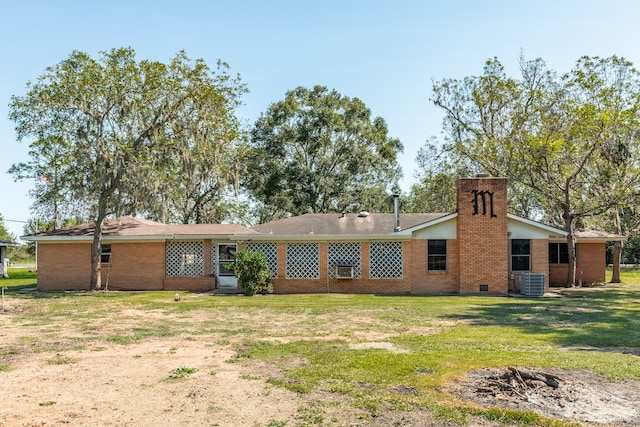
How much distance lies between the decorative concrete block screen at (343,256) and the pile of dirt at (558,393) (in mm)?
14109

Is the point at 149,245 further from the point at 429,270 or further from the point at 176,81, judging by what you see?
the point at 429,270

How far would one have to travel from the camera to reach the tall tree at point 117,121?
68.4 feet

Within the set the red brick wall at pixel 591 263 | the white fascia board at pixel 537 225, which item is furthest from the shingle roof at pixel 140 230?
the red brick wall at pixel 591 263

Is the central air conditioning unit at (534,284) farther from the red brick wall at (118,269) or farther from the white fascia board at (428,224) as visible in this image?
the red brick wall at (118,269)

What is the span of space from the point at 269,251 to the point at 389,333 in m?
11.5

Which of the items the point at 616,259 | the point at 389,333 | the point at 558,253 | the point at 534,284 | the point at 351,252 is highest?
the point at 351,252

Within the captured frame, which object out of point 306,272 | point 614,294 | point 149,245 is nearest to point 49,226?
point 149,245

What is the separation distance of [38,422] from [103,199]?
17.9m

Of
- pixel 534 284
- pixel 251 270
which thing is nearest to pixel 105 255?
pixel 251 270

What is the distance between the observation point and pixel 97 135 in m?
21.0

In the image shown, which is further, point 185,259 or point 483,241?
point 185,259

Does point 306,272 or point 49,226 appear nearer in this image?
point 306,272

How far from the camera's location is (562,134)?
2266 centimetres

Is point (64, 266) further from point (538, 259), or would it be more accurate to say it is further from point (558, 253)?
point (558, 253)
